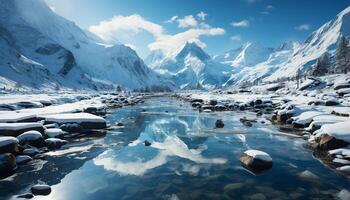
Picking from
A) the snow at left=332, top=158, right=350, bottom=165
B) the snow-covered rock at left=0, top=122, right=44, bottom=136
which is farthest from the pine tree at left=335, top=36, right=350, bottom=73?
the snow-covered rock at left=0, top=122, right=44, bottom=136

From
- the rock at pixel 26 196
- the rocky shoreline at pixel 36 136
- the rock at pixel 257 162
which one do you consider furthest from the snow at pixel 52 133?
the rock at pixel 257 162

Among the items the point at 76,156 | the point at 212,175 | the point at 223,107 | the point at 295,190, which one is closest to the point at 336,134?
the point at 295,190

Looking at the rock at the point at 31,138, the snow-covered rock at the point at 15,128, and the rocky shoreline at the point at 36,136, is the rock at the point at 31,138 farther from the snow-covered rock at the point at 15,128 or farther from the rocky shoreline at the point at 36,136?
the snow-covered rock at the point at 15,128

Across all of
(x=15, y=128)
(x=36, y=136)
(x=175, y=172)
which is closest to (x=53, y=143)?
(x=36, y=136)

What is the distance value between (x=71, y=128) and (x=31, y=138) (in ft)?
29.1

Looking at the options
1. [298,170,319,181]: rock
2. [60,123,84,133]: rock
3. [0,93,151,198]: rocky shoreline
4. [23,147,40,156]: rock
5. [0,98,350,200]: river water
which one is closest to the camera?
[0,98,350,200]: river water

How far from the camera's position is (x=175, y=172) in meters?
21.4

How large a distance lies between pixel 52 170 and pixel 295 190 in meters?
17.9

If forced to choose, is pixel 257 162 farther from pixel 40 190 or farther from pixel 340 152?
pixel 40 190

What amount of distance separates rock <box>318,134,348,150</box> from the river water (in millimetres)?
1510

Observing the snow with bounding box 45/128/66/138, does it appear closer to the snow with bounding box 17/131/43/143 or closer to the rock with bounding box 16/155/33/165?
the snow with bounding box 17/131/43/143

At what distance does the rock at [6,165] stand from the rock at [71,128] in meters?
14.5

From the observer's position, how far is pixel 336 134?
82.5 ft

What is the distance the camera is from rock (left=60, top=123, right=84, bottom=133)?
35.4 m
